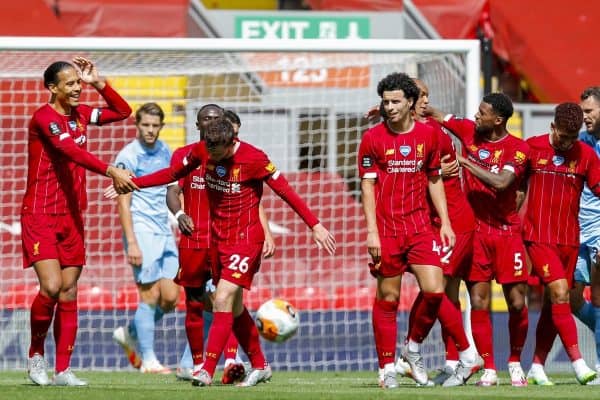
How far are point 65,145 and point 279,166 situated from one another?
5.90 m

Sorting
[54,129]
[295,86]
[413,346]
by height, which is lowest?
[413,346]

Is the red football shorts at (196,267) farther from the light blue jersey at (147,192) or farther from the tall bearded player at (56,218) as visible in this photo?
the light blue jersey at (147,192)

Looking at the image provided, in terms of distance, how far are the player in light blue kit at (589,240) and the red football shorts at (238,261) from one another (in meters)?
2.58

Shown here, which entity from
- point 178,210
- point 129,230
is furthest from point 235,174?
point 129,230

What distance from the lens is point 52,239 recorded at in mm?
8836

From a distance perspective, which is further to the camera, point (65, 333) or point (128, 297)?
point (128, 297)

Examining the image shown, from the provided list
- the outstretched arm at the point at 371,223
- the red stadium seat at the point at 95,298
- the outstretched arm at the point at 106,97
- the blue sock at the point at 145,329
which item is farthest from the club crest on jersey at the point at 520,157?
the red stadium seat at the point at 95,298

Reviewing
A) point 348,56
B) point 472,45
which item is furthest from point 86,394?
point 348,56

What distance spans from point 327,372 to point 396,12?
7.24m

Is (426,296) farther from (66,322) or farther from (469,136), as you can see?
(66,322)

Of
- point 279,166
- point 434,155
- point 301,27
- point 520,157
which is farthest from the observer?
point 301,27

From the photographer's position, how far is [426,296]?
8828 millimetres

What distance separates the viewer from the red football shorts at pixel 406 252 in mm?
8766

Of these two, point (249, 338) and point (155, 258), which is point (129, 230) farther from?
point (249, 338)
